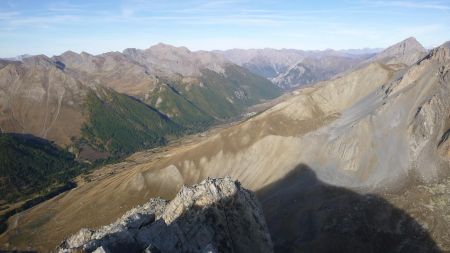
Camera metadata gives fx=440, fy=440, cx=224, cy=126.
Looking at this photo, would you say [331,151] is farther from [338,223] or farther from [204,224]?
[204,224]

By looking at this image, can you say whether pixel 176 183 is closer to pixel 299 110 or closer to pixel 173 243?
pixel 299 110

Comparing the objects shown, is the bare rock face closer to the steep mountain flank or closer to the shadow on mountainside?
the shadow on mountainside

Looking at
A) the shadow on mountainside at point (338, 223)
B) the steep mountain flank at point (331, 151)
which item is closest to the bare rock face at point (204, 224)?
the shadow on mountainside at point (338, 223)

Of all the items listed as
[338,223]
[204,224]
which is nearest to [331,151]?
[338,223]

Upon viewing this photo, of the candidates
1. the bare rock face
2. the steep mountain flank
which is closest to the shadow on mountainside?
the steep mountain flank

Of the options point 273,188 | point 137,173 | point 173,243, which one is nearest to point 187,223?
point 173,243
